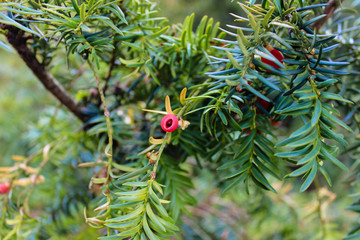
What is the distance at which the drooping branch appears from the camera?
→ 0.30 m

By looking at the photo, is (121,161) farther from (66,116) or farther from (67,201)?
(66,116)

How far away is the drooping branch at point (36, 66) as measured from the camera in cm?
30

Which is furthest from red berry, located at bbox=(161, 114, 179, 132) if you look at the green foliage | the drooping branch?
the drooping branch

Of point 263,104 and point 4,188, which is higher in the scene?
point 263,104

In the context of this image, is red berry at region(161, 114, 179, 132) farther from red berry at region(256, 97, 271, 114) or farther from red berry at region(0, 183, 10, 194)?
red berry at region(0, 183, 10, 194)

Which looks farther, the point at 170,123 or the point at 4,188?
the point at 4,188

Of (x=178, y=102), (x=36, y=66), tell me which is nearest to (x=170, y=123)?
(x=178, y=102)

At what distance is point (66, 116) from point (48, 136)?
0.09 metres

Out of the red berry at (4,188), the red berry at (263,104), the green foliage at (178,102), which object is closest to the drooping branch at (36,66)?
the green foliage at (178,102)

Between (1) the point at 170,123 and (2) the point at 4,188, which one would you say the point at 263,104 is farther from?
(2) the point at 4,188

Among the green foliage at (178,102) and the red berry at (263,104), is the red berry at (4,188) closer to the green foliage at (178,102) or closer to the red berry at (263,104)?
the green foliage at (178,102)

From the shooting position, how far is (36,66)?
34 cm

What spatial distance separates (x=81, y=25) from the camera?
0.83 feet

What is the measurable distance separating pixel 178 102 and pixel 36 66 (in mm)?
177
